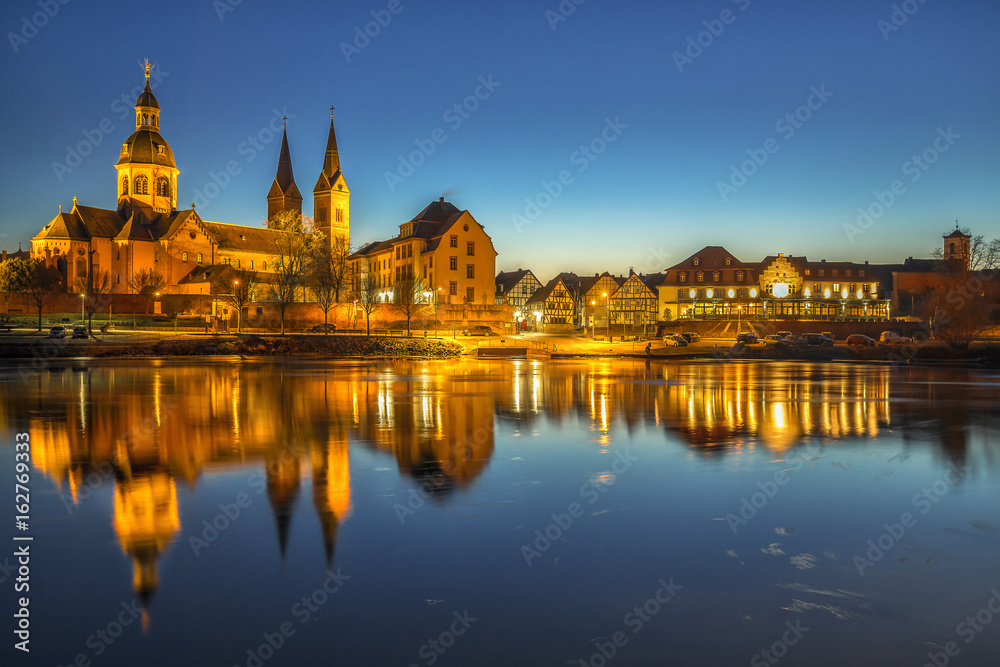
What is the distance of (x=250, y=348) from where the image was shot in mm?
49125

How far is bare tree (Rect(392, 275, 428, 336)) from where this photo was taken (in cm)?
7444

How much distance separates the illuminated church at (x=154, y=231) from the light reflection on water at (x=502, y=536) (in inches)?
3482

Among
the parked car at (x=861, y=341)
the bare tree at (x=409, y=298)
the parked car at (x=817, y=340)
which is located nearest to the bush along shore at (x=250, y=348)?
the bare tree at (x=409, y=298)

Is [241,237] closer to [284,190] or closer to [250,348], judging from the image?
[284,190]

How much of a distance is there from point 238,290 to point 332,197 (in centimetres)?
4644

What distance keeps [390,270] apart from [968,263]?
85572 millimetres

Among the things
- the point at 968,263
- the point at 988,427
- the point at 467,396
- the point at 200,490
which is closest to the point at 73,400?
the point at 467,396

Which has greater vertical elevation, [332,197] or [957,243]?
[332,197]

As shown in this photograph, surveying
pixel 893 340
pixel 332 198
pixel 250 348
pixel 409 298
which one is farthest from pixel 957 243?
pixel 250 348

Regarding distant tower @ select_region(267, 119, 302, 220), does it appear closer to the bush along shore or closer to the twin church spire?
the twin church spire

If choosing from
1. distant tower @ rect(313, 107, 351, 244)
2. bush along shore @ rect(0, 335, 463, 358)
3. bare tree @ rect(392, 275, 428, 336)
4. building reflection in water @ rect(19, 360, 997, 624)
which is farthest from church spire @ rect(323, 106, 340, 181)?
building reflection in water @ rect(19, 360, 997, 624)

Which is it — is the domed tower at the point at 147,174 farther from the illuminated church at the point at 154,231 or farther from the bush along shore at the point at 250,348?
the bush along shore at the point at 250,348

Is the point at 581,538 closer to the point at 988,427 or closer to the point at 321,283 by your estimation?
the point at 988,427

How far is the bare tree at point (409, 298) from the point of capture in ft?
244
